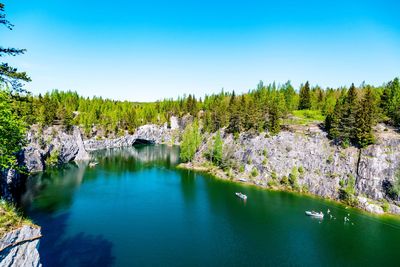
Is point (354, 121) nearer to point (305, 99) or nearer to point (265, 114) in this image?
point (265, 114)

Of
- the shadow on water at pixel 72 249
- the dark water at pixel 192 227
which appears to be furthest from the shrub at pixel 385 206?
the shadow on water at pixel 72 249

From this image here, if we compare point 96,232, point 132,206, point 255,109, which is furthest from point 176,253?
point 255,109

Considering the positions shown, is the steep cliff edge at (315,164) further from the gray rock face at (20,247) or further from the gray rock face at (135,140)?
the gray rock face at (135,140)

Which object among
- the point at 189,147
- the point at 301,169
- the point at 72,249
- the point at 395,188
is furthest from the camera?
the point at 189,147

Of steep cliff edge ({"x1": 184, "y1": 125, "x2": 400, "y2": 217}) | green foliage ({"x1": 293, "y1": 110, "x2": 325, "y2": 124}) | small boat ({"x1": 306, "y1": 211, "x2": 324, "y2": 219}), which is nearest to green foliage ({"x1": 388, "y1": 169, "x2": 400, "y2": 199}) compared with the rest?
steep cliff edge ({"x1": 184, "y1": 125, "x2": 400, "y2": 217})

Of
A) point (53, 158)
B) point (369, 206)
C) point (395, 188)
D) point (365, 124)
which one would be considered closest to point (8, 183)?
point (53, 158)

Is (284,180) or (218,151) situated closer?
(284,180)

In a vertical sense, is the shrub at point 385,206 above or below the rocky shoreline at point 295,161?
below

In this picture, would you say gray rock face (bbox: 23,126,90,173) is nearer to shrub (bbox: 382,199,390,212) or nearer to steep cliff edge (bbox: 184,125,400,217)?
steep cliff edge (bbox: 184,125,400,217)
